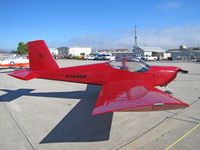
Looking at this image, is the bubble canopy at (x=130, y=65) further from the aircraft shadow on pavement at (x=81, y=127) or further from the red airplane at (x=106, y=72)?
the aircraft shadow on pavement at (x=81, y=127)

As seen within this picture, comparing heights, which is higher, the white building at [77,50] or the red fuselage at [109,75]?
the white building at [77,50]

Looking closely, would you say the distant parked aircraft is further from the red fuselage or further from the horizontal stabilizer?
the red fuselage

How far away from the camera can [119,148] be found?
3285mm

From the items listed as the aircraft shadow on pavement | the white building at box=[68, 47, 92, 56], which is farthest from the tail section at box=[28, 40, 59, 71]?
the white building at box=[68, 47, 92, 56]

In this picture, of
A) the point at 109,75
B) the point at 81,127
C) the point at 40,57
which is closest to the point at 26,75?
the point at 40,57

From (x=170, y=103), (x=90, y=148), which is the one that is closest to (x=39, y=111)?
(x=90, y=148)

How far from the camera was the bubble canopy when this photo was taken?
19.5 feet

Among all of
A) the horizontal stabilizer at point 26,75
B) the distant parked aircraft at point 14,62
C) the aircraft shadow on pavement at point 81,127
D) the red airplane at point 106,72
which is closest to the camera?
the aircraft shadow on pavement at point 81,127

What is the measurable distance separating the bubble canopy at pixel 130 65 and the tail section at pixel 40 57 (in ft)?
9.82

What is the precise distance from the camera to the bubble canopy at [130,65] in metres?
5.96

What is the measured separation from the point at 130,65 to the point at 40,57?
4.25 metres

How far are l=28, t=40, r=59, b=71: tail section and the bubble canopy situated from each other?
299 cm

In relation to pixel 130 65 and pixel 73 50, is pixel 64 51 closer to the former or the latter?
pixel 73 50

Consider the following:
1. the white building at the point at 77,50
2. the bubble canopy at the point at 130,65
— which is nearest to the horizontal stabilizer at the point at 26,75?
the bubble canopy at the point at 130,65
